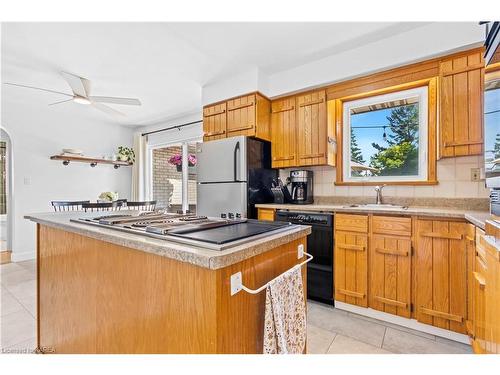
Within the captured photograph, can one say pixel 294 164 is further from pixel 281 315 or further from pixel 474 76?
pixel 281 315

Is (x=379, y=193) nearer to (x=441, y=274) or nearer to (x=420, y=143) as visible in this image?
(x=420, y=143)

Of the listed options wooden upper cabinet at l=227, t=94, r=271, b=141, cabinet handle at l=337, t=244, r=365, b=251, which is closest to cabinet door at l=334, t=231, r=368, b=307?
cabinet handle at l=337, t=244, r=365, b=251

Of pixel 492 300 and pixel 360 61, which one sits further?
pixel 360 61

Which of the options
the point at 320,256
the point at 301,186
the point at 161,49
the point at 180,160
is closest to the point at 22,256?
the point at 180,160

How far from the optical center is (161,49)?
8.20 feet

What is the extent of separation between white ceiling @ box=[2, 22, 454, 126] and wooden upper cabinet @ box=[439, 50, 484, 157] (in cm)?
49

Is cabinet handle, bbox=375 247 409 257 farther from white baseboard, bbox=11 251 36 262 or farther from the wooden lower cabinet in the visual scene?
white baseboard, bbox=11 251 36 262

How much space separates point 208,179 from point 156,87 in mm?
1483

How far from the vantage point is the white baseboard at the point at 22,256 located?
3.87 meters

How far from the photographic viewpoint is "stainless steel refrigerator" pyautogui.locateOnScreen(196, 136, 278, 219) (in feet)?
9.43

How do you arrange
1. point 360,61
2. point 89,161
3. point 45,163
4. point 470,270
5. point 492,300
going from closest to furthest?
point 492,300 → point 470,270 → point 360,61 → point 45,163 → point 89,161

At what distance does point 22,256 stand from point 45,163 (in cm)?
152

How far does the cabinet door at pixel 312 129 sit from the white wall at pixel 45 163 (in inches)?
158
